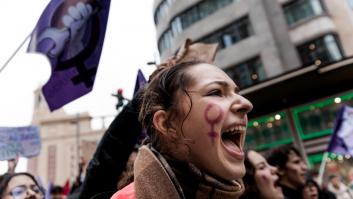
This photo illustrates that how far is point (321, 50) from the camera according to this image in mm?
17000

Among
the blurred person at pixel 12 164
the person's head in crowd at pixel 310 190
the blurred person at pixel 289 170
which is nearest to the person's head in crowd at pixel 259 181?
the blurred person at pixel 289 170

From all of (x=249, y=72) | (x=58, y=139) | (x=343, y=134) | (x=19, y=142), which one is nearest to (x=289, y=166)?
(x=343, y=134)

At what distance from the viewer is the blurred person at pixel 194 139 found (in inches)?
51.1

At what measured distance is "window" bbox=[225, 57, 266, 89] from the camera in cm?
1842

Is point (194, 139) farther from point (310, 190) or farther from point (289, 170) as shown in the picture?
point (310, 190)

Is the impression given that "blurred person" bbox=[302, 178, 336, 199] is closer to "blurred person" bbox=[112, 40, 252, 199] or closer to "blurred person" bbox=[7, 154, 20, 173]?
"blurred person" bbox=[112, 40, 252, 199]

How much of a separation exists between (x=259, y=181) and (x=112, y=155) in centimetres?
122

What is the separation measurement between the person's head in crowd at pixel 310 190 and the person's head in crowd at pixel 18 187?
8.88 feet

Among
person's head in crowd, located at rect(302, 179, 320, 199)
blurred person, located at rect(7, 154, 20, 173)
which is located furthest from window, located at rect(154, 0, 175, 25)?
person's head in crowd, located at rect(302, 179, 320, 199)

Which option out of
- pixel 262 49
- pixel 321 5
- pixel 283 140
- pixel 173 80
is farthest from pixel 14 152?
pixel 321 5

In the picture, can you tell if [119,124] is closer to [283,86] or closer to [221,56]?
[283,86]

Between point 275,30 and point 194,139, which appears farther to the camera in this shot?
point 275,30

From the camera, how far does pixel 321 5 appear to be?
17.8m

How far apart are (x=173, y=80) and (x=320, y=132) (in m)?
15.4
